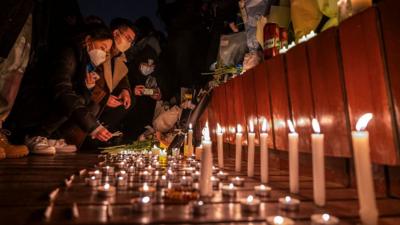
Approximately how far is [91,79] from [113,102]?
69cm

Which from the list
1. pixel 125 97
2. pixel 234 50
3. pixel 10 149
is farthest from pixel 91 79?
pixel 234 50

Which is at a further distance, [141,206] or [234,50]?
[234,50]

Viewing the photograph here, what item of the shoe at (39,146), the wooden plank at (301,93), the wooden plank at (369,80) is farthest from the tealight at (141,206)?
the shoe at (39,146)

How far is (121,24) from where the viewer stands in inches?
252

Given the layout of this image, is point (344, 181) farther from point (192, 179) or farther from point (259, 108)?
point (259, 108)

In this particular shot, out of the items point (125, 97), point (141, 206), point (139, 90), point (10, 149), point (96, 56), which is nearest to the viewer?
point (141, 206)

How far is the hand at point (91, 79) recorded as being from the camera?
19.2 feet

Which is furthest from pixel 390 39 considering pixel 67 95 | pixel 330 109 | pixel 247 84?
pixel 67 95

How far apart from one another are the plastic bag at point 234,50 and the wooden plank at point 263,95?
1423 millimetres

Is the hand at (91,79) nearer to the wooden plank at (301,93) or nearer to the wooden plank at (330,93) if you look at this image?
the wooden plank at (301,93)

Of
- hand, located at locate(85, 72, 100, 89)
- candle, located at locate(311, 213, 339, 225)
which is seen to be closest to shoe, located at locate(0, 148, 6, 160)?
hand, located at locate(85, 72, 100, 89)

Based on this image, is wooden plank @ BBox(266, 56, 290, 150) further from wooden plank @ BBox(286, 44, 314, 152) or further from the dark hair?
the dark hair

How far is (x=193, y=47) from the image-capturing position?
6.90 m

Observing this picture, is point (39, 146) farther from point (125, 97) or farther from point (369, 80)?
point (369, 80)
